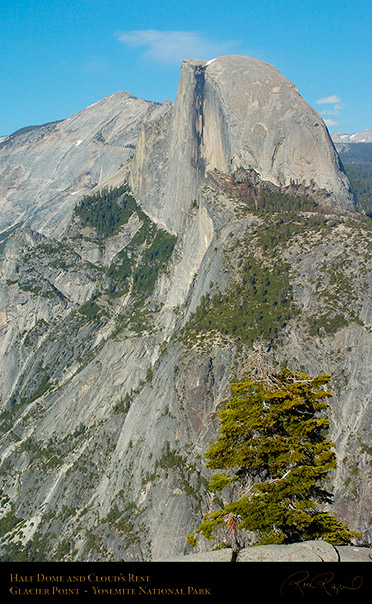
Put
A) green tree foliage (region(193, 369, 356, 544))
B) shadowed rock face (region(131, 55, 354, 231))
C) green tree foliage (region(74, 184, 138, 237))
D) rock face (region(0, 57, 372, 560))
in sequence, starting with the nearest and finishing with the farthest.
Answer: green tree foliage (region(193, 369, 356, 544)) → rock face (region(0, 57, 372, 560)) → shadowed rock face (region(131, 55, 354, 231)) → green tree foliage (region(74, 184, 138, 237))

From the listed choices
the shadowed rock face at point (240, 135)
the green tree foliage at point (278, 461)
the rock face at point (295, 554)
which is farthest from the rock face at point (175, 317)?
the rock face at point (295, 554)

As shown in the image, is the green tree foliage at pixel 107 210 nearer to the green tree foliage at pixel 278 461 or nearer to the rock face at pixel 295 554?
the green tree foliage at pixel 278 461

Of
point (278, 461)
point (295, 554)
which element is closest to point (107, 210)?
point (278, 461)

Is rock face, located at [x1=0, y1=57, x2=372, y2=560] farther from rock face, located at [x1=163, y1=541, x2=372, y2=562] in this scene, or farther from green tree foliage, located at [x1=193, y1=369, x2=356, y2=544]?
rock face, located at [x1=163, y1=541, x2=372, y2=562]

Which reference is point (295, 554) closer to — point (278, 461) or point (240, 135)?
point (278, 461)

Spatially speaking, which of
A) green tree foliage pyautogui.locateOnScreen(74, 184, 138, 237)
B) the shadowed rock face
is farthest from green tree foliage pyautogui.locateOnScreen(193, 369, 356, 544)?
green tree foliage pyautogui.locateOnScreen(74, 184, 138, 237)

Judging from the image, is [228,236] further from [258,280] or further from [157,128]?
[157,128]

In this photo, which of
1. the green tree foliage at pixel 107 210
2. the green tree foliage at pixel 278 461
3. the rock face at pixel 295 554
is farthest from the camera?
the green tree foliage at pixel 107 210

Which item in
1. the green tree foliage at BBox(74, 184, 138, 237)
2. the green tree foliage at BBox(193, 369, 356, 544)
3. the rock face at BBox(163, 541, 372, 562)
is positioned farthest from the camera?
the green tree foliage at BBox(74, 184, 138, 237)
